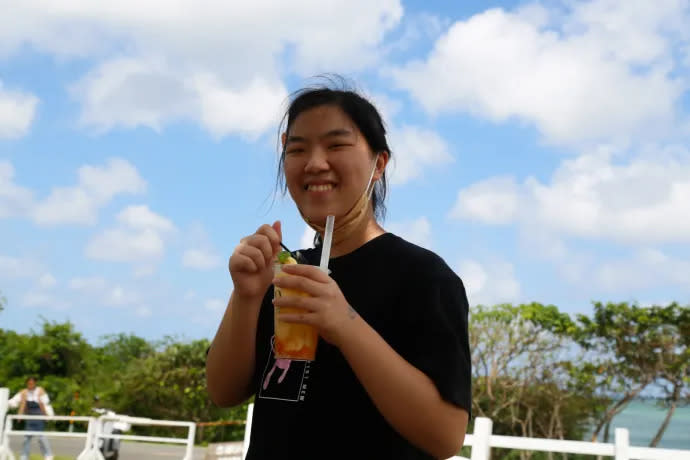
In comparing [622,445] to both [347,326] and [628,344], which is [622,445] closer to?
[347,326]

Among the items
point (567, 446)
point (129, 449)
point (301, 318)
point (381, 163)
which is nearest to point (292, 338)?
point (301, 318)

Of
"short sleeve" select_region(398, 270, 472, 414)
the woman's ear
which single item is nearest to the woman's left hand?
"short sleeve" select_region(398, 270, 472, 414)

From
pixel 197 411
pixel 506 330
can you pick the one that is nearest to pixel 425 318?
pixel 506 330

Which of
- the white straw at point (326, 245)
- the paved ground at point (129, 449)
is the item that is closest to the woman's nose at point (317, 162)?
the white straw at point (326, 245)

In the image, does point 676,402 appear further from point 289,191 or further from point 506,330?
point 289,191

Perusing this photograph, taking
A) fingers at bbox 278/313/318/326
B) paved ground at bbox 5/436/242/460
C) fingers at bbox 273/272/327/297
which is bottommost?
paved ground at bbox 5/436/242/460

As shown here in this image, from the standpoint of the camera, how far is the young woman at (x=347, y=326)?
126 centimetres

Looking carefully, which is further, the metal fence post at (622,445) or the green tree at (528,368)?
the green tree at (528,368)

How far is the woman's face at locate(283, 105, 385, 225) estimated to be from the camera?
1527mm

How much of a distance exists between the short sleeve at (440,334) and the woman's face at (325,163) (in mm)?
235

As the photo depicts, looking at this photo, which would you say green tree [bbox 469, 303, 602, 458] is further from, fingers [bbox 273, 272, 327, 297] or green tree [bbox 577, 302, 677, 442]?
fingers [bbox 273, 272, 327, 297]

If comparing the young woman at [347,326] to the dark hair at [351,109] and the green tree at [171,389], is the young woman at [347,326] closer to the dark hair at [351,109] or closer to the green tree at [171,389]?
the dark hair at [351,109]

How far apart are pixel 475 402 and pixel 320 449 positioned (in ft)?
43.4

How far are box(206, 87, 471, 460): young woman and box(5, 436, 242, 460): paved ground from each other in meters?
12.2
